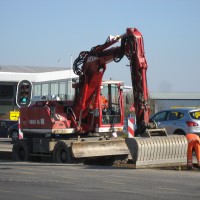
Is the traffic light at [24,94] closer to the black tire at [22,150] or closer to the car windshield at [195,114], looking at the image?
the black tire at [22,150]

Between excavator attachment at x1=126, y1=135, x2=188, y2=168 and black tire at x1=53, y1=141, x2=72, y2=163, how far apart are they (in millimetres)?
2402

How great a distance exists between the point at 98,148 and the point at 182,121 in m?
5.76

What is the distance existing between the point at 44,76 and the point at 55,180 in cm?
4580

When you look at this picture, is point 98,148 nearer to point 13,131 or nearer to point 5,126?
point 13,131

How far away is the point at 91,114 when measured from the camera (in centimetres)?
→ 2019

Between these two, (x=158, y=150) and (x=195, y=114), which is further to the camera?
A: (x=195, y=114)

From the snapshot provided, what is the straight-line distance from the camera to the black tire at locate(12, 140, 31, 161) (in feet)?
67.5

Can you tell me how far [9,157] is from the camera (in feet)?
72.3

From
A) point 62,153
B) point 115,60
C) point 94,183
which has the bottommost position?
point 94,183

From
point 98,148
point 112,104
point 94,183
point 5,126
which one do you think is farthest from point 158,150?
point 5,126

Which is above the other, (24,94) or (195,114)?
(24,94)

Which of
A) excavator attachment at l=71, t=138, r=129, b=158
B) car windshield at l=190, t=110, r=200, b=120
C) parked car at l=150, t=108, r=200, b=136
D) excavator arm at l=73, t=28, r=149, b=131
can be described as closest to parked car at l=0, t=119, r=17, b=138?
parked car at l=150, t=108, r=200, b=136

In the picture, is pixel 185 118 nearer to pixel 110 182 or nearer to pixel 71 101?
pixel 71 101

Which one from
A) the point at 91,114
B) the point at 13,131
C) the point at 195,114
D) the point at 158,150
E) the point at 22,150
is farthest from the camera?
the point at 13,131
